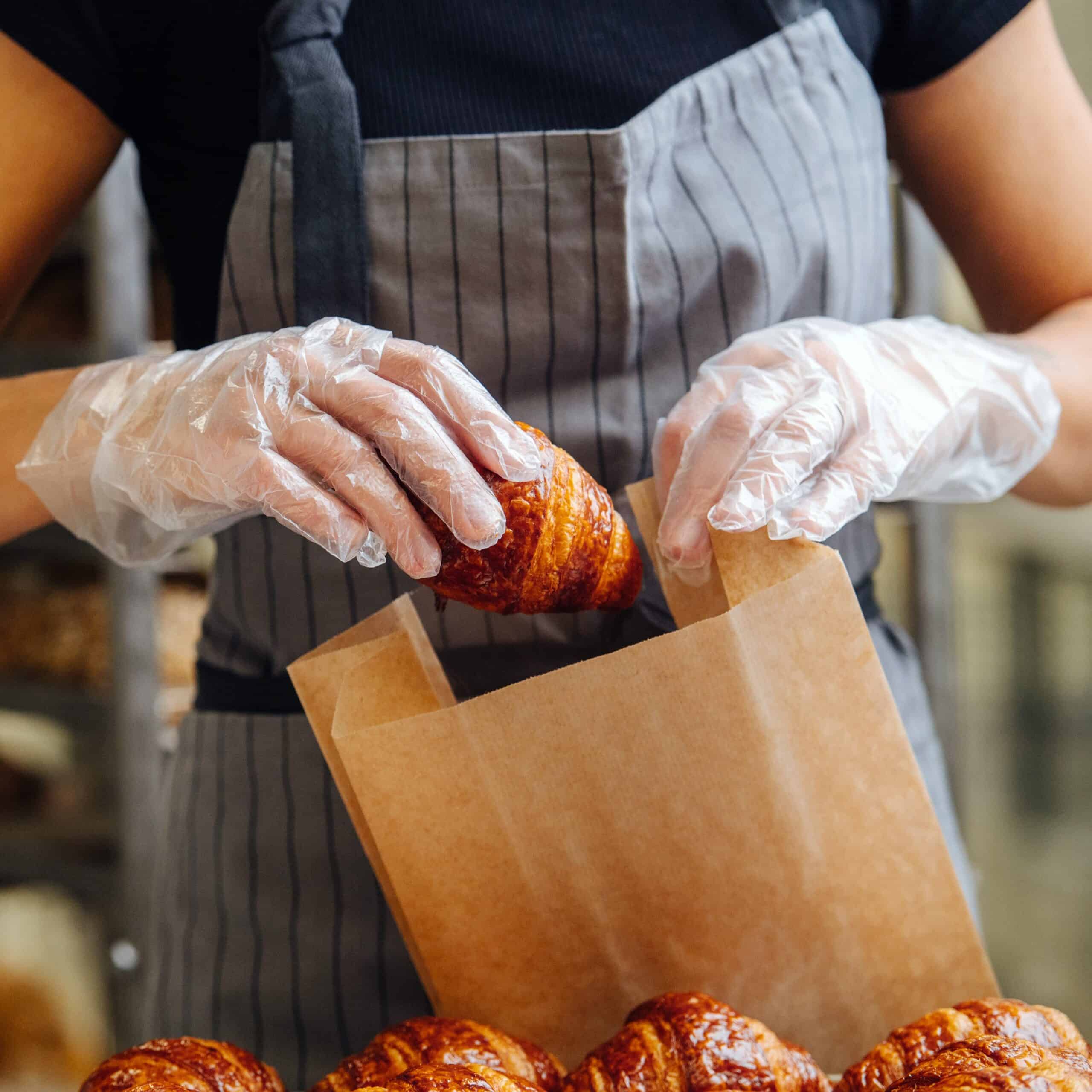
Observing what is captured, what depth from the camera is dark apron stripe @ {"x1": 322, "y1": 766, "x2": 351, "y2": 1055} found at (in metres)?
1.10

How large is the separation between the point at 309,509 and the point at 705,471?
1.01 ft

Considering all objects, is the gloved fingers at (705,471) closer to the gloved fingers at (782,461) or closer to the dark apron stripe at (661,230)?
the gloved fingers at (782,461)

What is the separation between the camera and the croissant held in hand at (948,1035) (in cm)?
71

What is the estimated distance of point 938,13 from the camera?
114 cm

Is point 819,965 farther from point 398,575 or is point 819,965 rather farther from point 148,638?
point 148,638

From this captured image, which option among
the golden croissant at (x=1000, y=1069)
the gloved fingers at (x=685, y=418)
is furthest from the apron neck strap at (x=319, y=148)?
the golden croissant at (x=1000, y=1069)

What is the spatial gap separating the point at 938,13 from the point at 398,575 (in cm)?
85

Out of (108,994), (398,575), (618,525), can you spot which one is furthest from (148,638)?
(618,525)

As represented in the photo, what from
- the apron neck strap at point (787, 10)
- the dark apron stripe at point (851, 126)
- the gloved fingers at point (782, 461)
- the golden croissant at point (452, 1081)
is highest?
the apron neck strap at point (787, 10)

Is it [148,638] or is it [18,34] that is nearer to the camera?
[18,34]

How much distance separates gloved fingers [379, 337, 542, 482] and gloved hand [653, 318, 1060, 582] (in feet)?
0.48

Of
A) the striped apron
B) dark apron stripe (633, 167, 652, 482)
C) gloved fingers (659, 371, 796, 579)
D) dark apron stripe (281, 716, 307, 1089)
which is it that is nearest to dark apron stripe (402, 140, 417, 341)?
the striped apron

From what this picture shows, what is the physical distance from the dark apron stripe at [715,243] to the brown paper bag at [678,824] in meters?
0.36

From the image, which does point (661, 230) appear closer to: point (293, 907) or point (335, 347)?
point (335, 347)
